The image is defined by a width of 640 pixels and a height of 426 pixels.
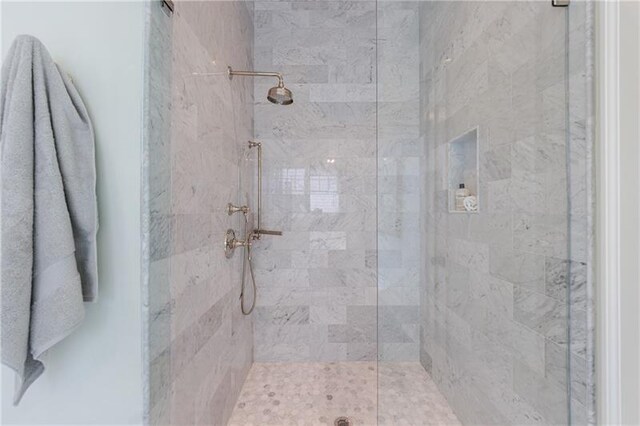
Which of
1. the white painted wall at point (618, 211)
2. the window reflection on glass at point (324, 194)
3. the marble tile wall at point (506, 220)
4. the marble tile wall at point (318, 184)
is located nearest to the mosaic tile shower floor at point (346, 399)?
the marble tile wall at point (506, 220)

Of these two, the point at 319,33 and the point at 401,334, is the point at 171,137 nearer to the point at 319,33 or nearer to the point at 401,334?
the point at 401,334

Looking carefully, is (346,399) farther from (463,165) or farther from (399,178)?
(463,165)

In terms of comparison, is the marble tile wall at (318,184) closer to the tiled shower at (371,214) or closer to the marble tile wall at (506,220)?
the tiled shower at (371,214)

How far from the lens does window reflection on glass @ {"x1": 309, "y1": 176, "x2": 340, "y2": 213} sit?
201 cm

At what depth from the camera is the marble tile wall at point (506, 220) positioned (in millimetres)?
828

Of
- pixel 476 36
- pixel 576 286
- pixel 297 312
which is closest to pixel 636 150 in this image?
pixel 576 286

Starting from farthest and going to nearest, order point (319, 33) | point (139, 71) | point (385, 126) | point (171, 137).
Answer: point (319, 33)
point (385, 126)
point (171, 137)
point (139, 71)

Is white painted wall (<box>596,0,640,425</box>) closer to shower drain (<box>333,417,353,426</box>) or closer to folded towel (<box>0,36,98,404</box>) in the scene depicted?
shower drain (<box>333,417,353,426</box>)

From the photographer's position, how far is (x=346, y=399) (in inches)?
64.0

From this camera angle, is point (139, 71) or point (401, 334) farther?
point (401, 334)

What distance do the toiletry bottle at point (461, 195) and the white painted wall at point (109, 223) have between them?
1323 mm

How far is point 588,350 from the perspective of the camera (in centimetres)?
76

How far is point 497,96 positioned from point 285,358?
2009 millimetres

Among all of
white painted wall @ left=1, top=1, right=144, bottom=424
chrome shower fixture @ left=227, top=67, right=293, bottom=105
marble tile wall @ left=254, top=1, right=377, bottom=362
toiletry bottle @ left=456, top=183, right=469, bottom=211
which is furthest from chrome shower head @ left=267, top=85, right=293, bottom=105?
toiletry bottle @ left=456, top=183, right=469, bottom=211
